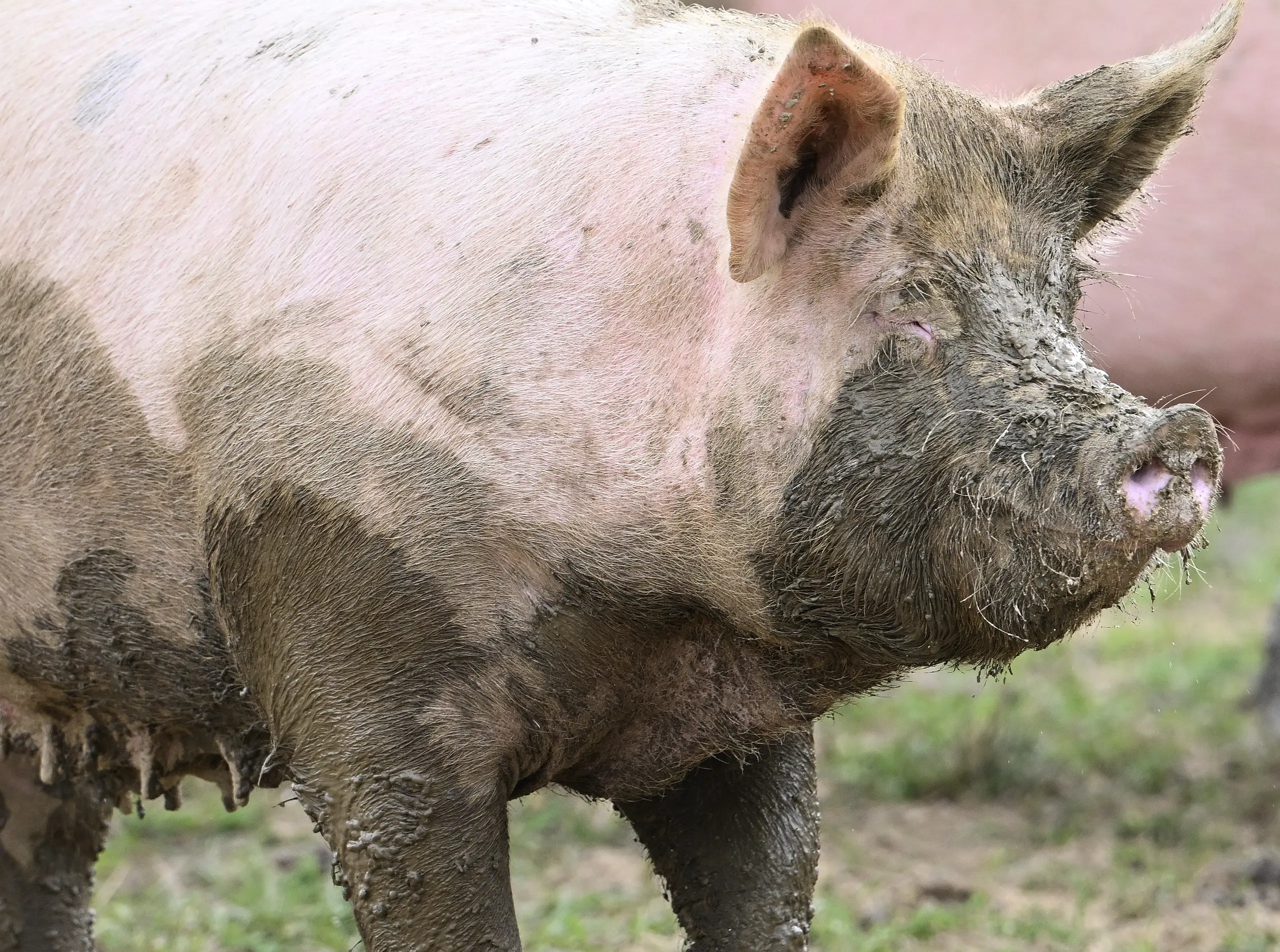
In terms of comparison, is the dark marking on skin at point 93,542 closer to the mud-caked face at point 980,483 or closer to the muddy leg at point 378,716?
A: the muddy leg at point 378,716

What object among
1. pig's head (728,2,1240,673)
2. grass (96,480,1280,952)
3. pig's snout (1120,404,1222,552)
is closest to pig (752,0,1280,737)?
grass (96,480,1280,952)

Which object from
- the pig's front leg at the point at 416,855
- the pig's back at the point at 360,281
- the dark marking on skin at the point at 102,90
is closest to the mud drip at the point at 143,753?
the pig's back at the point at 360,281

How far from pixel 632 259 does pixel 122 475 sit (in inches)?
32.8

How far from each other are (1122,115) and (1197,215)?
8.93 feet

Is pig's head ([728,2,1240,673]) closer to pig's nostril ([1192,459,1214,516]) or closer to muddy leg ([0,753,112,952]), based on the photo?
pig's nostril ([1192,459,1214,516])

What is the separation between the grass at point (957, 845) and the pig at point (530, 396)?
37.8 inches

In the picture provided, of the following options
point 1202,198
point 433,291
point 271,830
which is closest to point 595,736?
point 433,291

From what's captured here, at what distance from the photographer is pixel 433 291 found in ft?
8.18

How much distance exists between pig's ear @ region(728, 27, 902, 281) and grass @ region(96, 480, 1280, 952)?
1.47m

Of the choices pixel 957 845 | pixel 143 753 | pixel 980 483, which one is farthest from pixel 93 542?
pixel 957 845

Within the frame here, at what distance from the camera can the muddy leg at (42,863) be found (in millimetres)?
3498

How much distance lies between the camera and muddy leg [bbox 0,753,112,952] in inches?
138

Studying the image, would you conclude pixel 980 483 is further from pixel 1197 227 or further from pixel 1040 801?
pixel 1040 801

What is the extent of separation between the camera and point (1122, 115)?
100 inches
